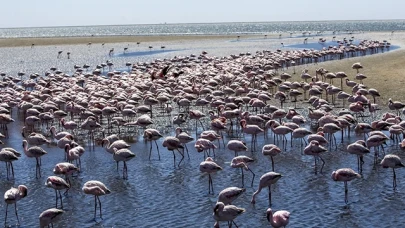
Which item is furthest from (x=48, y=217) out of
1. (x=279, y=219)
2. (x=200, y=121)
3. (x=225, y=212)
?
(x=200, y=121)

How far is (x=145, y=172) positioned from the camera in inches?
608

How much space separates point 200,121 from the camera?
20.7 m

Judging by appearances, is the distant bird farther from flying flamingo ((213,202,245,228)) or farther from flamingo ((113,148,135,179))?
flamingo ((113,148,135,179))

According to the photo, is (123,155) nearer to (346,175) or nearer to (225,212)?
(225,212)

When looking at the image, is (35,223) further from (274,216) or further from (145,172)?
(274,216)

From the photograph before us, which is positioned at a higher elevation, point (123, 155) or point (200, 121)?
point (123, 155)

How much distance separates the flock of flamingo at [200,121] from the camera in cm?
1352

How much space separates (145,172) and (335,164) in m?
5.26

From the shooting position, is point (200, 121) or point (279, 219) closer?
point (279, 219)

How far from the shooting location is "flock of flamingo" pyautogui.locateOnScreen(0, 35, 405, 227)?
13.5 meters

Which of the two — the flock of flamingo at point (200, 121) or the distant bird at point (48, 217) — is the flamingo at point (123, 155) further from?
the distant bird at point (48, 217)

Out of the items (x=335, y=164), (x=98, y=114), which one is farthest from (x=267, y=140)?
(x=98, y=114)

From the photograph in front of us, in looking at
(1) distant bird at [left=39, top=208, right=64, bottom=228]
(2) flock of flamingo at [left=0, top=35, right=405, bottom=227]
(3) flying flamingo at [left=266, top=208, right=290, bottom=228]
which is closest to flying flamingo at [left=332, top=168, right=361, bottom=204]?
(2) flock of flamingo at [left=0, top=35, right=405, bottom=227]

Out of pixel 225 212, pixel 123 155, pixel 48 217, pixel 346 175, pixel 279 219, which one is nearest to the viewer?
pixel 279 219
